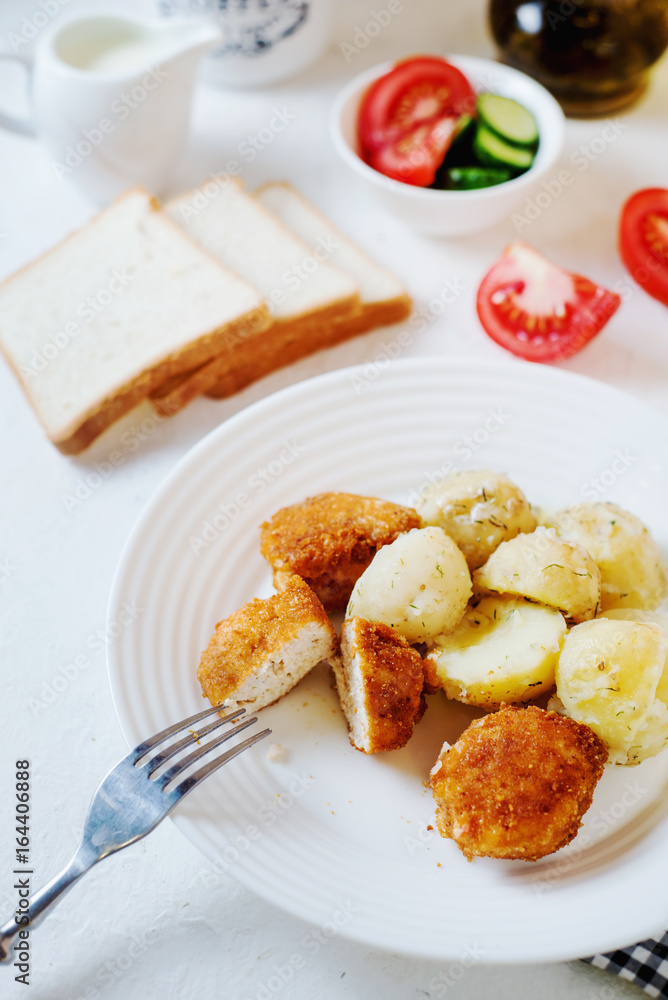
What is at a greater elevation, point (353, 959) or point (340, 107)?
point (340, 107)

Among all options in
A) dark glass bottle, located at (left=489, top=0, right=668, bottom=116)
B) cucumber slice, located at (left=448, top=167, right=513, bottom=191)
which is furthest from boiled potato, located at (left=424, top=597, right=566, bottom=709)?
dark glass bottle, located at (left=489, top=0, right=668, bottom=116)

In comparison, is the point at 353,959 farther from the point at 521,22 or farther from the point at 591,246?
the point at 521,22

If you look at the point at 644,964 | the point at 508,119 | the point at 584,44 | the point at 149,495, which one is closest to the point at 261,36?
the point at 508,119

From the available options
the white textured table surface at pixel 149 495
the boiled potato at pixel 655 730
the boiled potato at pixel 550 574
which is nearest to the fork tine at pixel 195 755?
the white textured table surface at pixel 149 495

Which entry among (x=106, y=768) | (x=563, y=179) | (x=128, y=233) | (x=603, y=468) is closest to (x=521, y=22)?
(x=563, y=179)

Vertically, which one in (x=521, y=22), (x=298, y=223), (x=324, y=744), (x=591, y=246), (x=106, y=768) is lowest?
(x=106, y=768)
